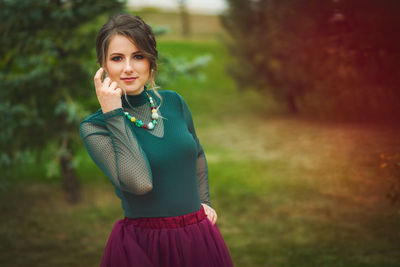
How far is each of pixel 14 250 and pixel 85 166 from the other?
216 inches

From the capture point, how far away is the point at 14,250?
6539mm

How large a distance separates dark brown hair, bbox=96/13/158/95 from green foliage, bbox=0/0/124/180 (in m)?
4.96

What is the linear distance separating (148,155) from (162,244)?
1.68 ft

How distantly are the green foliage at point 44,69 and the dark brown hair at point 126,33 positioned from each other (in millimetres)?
4962

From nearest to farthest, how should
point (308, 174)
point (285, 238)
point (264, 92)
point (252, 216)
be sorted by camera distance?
point (285, 238)
point (252, 216)
point (308, 174)
point (264, 92)

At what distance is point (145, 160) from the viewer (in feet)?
6.63

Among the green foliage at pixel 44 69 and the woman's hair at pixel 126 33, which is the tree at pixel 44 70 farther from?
the woman's hair at pixel 126 33

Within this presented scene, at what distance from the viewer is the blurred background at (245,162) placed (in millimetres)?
5312

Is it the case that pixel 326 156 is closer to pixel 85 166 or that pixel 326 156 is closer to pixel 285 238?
pixel 285 238

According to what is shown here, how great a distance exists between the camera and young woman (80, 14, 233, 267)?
6.63 feet

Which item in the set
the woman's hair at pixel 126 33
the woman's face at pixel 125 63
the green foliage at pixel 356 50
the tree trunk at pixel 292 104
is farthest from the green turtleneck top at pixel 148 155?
the tree trunk at pixel 292 104

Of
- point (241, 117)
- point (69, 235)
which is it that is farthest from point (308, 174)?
point (241, 117)

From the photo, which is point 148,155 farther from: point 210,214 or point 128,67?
point 210,214

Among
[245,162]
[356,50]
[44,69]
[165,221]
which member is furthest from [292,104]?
[165,221]
